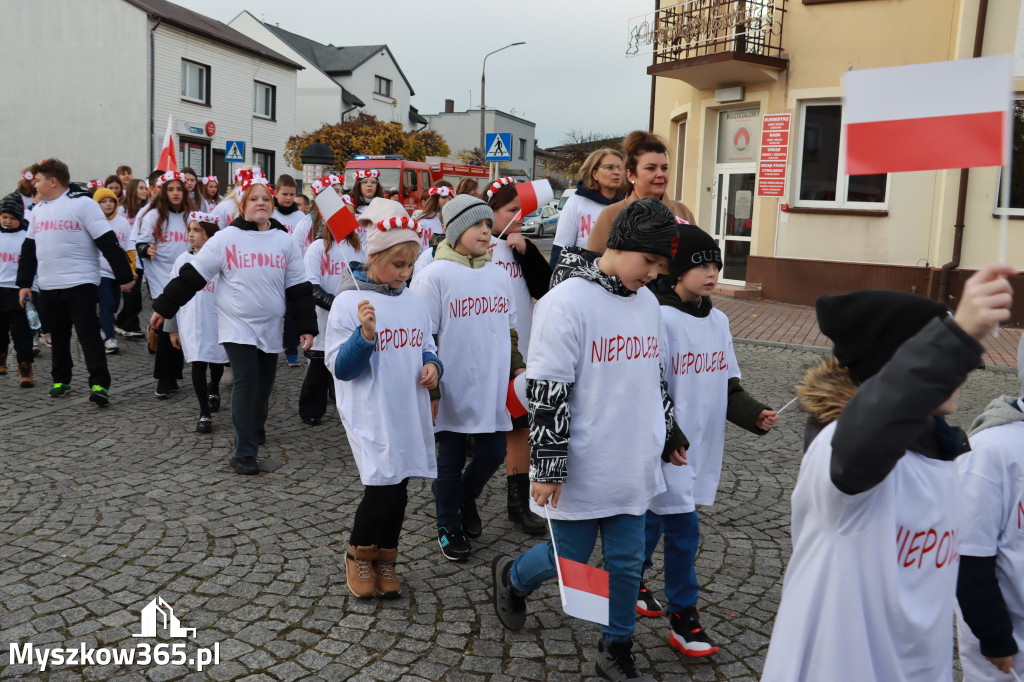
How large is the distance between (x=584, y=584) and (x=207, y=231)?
5268 mm

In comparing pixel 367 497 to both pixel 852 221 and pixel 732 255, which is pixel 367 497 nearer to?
pixel 852 221

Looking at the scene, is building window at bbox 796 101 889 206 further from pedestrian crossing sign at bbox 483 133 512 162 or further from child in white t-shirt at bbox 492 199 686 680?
child in white t-shirt at bbox 492 199 686 680

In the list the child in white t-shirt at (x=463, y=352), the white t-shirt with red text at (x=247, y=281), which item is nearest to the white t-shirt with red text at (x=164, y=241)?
the white t-shirt with red text at (x=247, y=281)

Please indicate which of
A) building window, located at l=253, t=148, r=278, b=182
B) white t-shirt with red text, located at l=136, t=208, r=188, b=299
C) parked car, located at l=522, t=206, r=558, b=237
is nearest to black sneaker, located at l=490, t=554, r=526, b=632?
white t-shirt with red text, located at l=136, t=208, r=188, b=299

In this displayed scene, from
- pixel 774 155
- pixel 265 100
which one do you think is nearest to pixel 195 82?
pixel 265 100

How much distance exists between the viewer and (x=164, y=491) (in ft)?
17.6

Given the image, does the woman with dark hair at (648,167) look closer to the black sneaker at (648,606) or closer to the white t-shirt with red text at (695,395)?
the white t-shirt with red text at (695,395)

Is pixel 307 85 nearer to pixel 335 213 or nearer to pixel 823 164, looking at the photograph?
pixel 823 164

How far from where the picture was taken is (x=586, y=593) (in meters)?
3.01

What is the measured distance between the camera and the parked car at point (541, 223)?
1376 inches

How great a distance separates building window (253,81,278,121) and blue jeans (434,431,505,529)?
35975 mm

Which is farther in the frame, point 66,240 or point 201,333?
point 66,240

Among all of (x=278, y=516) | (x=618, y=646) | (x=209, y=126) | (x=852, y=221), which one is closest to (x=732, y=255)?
Answer: (x=852, y=221)

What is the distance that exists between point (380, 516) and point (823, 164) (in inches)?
550
